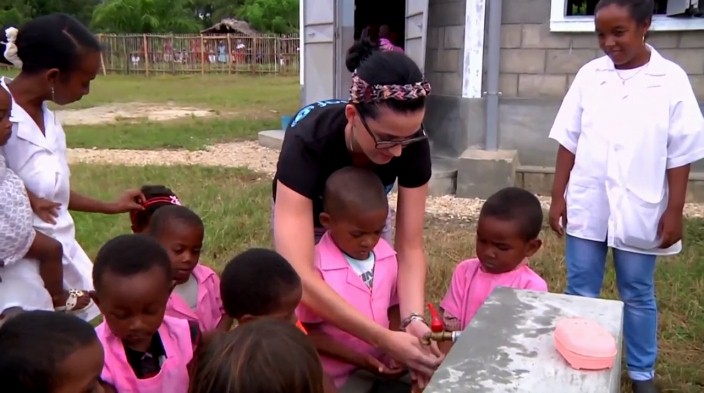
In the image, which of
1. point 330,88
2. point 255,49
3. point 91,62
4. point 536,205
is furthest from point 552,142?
point 255,49

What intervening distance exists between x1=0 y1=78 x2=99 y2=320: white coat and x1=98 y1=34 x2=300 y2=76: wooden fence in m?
23.8

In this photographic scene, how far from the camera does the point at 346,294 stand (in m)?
2.32

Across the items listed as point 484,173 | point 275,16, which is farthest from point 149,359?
point 275,16

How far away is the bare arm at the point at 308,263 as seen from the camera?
218 centimetres

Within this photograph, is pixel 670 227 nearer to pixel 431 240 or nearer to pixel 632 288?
pixel 632 288

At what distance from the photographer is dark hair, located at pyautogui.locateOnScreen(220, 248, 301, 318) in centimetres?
210

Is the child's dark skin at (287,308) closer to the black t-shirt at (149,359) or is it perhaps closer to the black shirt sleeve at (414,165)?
the black t-shirt at (149,359)

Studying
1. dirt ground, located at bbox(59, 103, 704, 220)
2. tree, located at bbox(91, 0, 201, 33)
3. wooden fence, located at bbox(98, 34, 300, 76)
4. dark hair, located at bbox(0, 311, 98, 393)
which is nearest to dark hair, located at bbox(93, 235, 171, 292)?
dark hair, located at bbox(0, 311, 98, 393)

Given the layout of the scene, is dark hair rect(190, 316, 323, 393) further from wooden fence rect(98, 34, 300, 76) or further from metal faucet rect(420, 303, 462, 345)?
wooden fence rect(98, 34, 300, 76)

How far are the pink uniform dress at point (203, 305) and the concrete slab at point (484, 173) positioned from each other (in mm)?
3761

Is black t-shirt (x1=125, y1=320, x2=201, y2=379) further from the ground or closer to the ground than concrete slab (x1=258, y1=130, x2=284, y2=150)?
further from the ground

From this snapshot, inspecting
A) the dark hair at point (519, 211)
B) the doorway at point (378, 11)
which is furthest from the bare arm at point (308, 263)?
the doorway at point (378, 11)

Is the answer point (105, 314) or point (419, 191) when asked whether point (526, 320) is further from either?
point (105, 314)

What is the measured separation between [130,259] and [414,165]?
0.95 m
